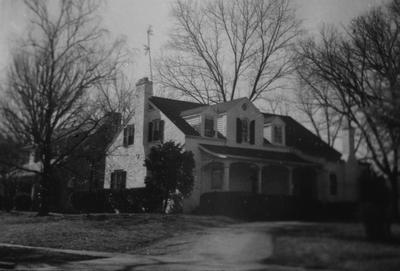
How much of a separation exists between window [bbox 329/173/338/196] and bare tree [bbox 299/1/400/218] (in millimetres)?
→ 230

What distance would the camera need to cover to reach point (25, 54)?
8312 millimetres

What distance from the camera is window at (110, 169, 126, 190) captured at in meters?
6.61

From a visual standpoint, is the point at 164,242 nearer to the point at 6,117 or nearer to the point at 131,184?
the point at 131,184

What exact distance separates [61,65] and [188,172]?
334 centimetres

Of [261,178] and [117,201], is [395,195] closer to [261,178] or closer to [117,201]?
[261,178]

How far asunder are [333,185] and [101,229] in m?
8.07

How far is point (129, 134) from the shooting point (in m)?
7.66

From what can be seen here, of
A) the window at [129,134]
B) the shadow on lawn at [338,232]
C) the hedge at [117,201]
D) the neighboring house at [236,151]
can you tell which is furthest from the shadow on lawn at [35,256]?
the shadow on lawn at [338,232]

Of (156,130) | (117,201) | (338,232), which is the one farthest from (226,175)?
(117,201)

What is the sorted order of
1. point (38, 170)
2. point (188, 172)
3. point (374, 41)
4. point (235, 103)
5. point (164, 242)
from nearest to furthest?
point (374, 41) < point (235, 103) < point (188, 172) < point (164, 242) < point (38, 170)

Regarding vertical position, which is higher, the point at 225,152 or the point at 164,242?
the point at 225,152

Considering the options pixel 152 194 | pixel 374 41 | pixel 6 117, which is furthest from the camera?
pixel 6 117

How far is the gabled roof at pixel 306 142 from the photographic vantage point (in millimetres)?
2783

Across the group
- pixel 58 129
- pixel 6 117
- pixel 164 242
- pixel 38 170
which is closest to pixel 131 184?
pixel 164 242
